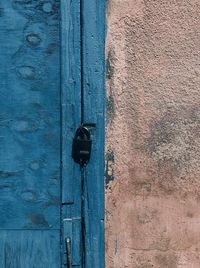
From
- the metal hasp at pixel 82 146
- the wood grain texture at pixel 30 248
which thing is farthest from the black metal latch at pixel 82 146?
the wood grain texture at pixel 30 248

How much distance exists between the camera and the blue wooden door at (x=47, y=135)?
2.75 m

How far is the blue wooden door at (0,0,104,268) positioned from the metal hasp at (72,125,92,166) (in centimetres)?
2

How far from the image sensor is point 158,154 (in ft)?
9.00

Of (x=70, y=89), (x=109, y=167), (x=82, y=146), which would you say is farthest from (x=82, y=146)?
(x=70, y=89)

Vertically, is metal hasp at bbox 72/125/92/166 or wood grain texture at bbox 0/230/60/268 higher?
metal hasp at bbox 72/125/92/166

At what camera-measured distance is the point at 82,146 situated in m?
2.74

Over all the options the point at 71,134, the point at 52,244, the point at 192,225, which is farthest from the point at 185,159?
the point at 52,244

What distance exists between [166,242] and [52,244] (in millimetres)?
513

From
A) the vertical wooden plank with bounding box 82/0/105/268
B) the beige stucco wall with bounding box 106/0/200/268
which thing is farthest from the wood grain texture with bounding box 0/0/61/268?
the beige stucco wall with bounding box 106/0/200/268

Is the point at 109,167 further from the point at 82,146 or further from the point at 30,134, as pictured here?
the point at 30,134

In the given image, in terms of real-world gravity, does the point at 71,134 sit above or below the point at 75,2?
below

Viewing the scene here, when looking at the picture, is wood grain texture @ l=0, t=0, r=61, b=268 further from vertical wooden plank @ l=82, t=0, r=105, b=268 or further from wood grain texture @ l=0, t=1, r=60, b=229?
vertical wooden plank @ l=82, t=0, r=105, b=268

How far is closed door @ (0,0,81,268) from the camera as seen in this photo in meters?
2.75

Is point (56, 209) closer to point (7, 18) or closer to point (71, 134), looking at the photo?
point (71, 134)
